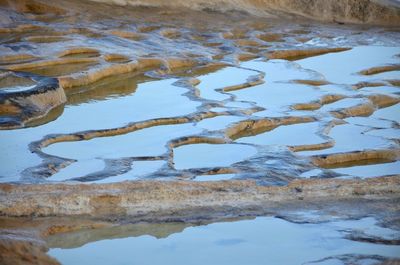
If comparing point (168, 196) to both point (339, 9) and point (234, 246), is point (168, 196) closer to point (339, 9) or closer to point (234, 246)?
point (234, 246)

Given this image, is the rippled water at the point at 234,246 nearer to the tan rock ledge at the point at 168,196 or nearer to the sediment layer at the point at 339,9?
the tan rock ledge at the point at 168,196

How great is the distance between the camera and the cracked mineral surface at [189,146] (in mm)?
2535

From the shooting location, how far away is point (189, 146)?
396cm

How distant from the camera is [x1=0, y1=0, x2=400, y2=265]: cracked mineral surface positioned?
254 centimetres

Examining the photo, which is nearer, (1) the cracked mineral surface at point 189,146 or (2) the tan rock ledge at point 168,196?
(1) the cracked mineral surface at point 189,146

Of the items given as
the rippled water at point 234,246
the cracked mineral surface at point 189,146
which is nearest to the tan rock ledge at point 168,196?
the cracked mineral surface at point 189,146

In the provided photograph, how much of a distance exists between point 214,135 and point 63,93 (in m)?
1.25

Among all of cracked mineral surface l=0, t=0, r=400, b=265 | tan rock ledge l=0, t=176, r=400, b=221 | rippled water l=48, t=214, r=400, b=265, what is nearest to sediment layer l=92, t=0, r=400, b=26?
cracked mineral surface l=0, t=0, r=400, b=265

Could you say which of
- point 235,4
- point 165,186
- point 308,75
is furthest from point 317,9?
point 165,186

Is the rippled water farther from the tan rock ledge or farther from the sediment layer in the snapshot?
the sediment layer

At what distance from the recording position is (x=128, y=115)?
457cm

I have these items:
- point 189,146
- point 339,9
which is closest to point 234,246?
point 189,146

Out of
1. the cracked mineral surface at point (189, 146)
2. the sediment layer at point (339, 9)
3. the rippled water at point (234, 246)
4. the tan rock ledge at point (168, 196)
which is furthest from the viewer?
the sediment layer at point (339, 9)

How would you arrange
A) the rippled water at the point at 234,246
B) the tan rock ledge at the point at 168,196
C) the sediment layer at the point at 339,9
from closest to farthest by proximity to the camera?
the rippled water at the point at 234,246 → the tan rock ledge at the point at 168,196 → the sediment layer at the point at 339,9
